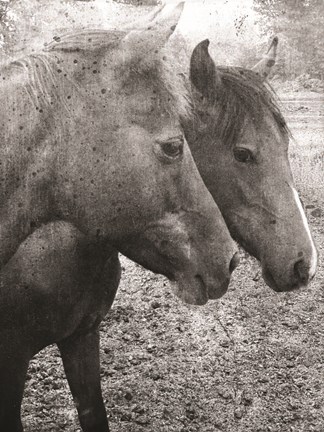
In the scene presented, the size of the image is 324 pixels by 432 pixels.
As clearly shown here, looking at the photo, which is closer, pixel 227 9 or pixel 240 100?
pixel 240 100

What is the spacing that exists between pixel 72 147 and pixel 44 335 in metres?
0.96

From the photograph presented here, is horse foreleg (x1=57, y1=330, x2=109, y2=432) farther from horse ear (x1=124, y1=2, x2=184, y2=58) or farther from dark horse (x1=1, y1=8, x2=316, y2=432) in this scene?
horse ear (x1=124, y1=2, x2=184, y2=58)

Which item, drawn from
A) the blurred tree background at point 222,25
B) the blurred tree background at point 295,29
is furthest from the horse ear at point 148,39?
the blurred tree background at point 295,29

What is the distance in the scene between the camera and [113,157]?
1653 mm

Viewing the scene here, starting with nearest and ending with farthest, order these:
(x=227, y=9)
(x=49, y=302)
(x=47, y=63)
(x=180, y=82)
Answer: (x=47, y=63) → (x=180, y=82) → (x=49, y=302) → (x=227, y=9)

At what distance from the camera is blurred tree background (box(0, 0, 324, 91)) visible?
1.94 metres

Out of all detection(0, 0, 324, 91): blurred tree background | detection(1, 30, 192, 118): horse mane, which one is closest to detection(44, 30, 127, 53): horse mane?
detection(1, 30, 192, 118): horse mane

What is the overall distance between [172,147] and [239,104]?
90cm

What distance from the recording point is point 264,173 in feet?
7.82

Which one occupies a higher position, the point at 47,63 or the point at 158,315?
the point at 47,63

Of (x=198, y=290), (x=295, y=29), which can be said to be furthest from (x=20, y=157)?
(x=295, y=29)

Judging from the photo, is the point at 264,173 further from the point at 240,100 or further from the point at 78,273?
the point at 78,273

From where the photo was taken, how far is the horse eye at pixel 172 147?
1.66 meters

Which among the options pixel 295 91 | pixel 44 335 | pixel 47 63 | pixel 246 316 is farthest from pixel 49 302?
pixel 295 91
